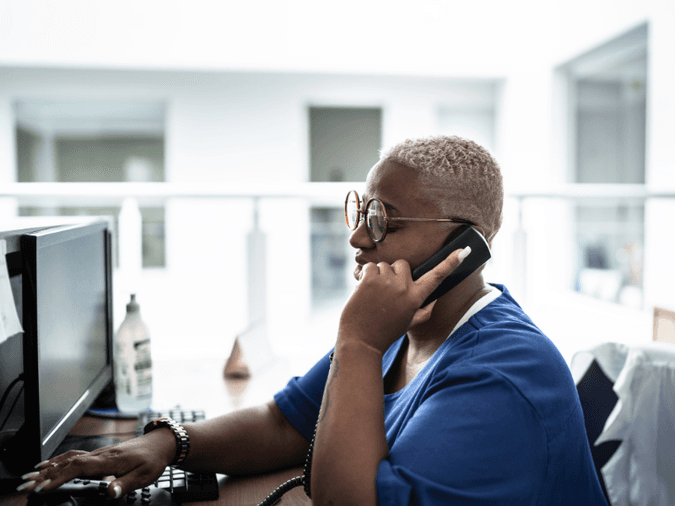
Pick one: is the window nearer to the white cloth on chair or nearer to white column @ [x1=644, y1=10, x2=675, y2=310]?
white column @ [x1=644, y1=10, x2=675, y2=310]

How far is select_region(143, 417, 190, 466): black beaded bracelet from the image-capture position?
2.94ft

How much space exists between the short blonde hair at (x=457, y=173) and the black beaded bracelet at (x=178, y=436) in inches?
20.7

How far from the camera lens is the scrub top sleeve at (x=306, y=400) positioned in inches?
40.5

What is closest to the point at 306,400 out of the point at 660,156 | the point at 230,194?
the point at 230,194

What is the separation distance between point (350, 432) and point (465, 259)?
30 centimetres

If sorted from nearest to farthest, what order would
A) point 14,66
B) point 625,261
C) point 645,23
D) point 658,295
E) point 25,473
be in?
point 25,473, point 658,295, point 645,23, point 625,261, point 14,66

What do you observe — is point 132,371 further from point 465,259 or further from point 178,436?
point 465,259

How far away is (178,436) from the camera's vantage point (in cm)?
90

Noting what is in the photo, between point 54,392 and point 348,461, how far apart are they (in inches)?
19.7

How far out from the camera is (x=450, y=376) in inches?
27.4

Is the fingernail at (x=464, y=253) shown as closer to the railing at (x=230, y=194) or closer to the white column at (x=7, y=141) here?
the railing at (x=230, y=194)

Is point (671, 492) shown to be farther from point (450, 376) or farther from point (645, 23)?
point (645, 23)

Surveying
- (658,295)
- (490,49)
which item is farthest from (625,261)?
(490,49)

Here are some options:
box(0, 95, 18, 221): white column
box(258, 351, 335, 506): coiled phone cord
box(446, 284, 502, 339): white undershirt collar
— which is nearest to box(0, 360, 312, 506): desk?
box(258, 351, 335, 506): coiled phone cord
